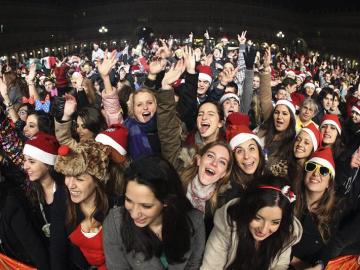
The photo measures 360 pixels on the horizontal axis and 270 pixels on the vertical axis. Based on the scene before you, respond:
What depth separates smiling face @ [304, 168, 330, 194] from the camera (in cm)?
341

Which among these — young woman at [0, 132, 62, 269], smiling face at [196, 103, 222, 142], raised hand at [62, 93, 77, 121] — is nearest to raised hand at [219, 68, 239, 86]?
smiling face at [196, 103, 222, 142]

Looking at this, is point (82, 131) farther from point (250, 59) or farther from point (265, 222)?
point (250, 59)

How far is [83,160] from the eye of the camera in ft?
9.17

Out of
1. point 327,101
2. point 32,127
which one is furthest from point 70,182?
point 327,101

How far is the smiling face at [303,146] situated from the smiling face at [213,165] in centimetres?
129

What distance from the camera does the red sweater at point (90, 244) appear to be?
2.76 meters

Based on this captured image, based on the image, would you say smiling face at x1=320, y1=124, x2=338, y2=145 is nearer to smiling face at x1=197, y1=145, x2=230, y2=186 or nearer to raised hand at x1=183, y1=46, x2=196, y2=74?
raised hand at x1=183, y1=46, x2=196, y2=74

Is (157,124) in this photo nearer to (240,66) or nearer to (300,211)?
(300,211)

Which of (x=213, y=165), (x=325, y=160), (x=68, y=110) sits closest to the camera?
(x=213, y=165)

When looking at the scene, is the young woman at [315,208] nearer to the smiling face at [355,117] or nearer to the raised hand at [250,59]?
the raised hand at [250,59]

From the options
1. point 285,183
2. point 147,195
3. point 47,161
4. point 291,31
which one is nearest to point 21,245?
point 47,161

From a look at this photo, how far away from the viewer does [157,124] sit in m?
3.69

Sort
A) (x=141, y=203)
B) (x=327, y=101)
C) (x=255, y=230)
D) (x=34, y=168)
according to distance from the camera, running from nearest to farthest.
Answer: (x=141, y=203) → (x=255, y=230) → (x=34, y=168) → (x=327, y=101)

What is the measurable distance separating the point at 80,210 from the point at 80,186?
0.76 ft
